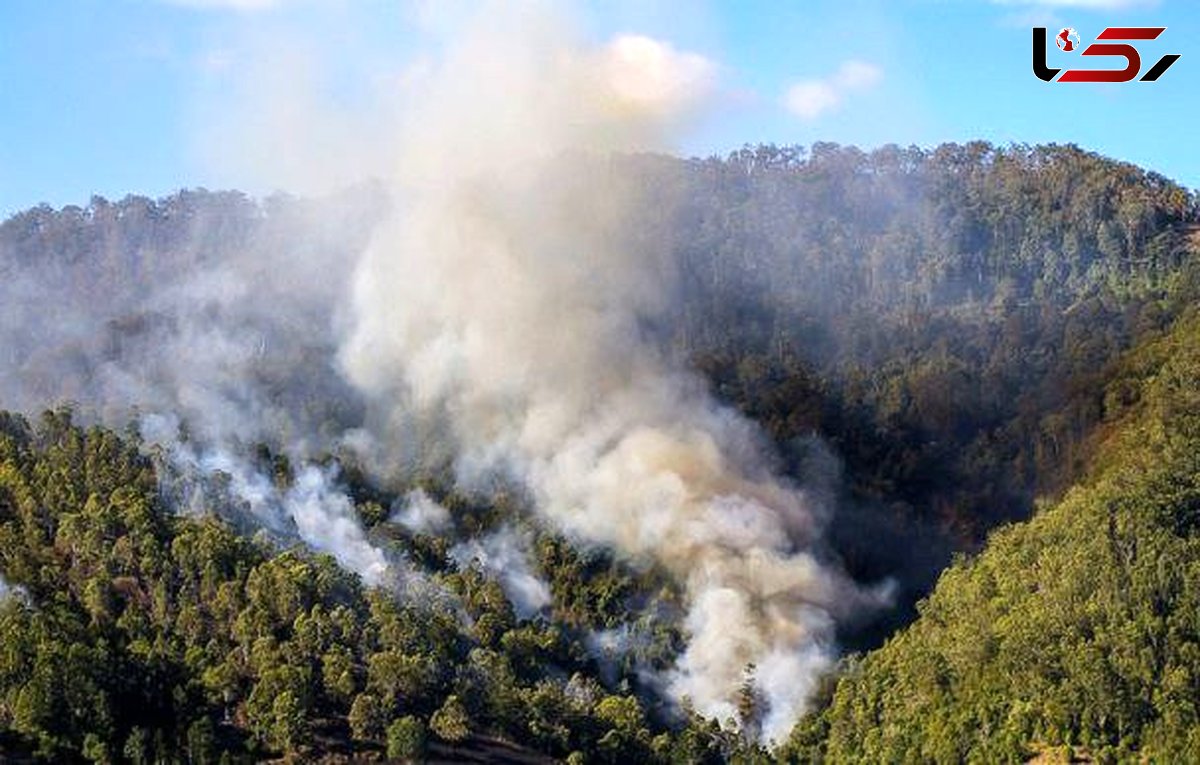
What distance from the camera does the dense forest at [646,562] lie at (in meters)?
60.2

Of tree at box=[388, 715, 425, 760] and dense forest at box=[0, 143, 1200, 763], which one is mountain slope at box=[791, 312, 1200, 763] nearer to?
dense forest at box=[0, 143, 1200, 763]

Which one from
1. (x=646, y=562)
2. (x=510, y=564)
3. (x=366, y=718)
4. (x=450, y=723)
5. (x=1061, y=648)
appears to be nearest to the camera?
(x=366, y=718)

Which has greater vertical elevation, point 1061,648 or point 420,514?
point 420,514

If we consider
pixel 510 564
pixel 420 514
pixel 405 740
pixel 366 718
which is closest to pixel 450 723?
pixel 405 740

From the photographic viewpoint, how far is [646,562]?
81375 mm

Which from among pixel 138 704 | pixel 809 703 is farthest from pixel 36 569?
pixel 809 703

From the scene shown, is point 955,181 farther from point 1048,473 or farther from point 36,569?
point 36,569

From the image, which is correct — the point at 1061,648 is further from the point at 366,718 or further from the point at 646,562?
the point at 646,562

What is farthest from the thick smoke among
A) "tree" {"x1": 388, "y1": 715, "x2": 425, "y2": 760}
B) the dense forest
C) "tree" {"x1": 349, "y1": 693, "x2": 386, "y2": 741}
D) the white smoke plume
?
"tree" {"x1": 388, "y1": 715, "x2": 425, "y2": 760}

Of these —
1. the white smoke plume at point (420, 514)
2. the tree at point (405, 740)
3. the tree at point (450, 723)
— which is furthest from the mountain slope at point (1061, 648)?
the white smoke plume at point (420, 514)

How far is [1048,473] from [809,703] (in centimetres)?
2553

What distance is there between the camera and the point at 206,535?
227 feet

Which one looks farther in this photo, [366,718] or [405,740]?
[366,718]

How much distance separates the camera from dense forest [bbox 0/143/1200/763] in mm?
60188
